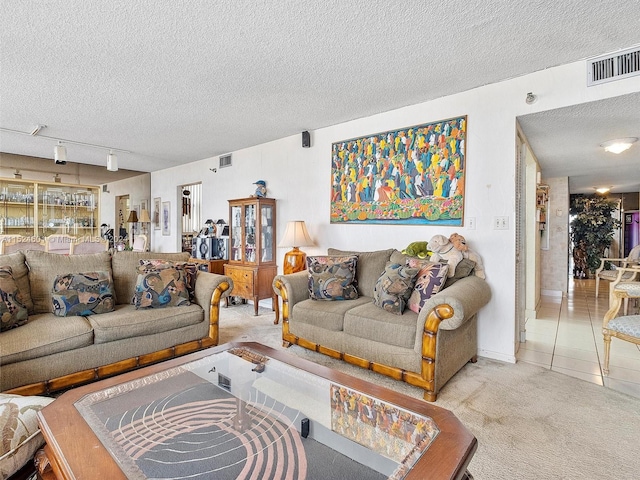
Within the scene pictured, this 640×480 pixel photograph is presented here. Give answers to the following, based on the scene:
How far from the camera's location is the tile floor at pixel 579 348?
2643mm

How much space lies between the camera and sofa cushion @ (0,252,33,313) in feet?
8.27

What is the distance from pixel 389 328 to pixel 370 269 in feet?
2.98

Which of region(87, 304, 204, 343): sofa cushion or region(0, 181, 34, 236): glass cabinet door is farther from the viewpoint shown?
region(0, 181, 34, 236): glass cabinet door

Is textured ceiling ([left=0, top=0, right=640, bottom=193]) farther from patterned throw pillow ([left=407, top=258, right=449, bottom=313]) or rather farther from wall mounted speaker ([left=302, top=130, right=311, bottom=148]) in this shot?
patterned throw pillow ([left=407, top=258, right=449, bottom=313])

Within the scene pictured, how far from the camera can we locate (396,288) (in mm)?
2674

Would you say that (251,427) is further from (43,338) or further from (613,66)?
(613,66)

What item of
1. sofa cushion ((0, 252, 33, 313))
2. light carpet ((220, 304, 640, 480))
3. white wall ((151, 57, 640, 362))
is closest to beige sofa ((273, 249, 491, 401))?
light carpet ((220, 304, 640, 480))

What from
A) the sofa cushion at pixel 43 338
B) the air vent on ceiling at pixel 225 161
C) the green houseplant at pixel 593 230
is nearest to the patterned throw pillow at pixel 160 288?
the sofa cushion at pixel 43 338

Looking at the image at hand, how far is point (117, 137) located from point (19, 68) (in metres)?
2.10

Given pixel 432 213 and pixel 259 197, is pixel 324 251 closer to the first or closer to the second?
pixel 259 197

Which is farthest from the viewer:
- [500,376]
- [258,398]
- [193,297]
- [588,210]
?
[588,210]

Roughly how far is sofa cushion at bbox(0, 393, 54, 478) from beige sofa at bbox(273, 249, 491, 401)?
1934 millimetres

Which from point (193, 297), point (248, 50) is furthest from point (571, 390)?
point (248, 50)

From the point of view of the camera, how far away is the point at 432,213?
331 cm
